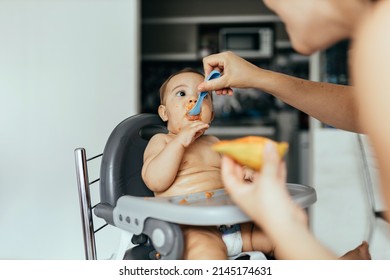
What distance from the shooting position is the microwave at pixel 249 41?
85.9 inches

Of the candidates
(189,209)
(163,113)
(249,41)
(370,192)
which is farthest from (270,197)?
(249,41)

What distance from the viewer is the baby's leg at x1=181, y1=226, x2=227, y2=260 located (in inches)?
19.2

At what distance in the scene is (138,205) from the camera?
0.49 m

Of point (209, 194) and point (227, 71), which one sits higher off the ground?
point (227, 71)

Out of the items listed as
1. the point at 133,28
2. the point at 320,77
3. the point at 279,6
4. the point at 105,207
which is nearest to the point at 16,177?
the point at 105,207

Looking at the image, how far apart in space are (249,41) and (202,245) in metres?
1.81

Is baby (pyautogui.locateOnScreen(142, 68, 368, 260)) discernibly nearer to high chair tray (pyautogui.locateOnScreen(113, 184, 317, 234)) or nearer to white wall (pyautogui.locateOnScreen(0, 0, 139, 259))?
high chair tray (pyautogui.locateOnScreen(113, 184, 317, 234))

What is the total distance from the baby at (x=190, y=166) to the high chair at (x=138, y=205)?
1.3 inches

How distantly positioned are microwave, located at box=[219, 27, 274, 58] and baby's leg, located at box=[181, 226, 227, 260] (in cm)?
175

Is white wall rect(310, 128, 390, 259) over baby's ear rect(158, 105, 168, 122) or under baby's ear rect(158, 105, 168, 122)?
under

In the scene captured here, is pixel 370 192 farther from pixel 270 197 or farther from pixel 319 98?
pixel 270 197

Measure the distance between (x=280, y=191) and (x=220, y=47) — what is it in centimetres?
197

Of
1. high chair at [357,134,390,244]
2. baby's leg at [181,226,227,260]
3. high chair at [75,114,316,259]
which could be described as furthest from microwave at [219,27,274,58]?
baby's leg at [181,226,227,260]

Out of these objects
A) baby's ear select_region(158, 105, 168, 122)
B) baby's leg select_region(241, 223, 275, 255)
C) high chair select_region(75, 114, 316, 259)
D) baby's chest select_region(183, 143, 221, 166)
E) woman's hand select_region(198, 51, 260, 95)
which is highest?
woman's hand select_region(198, 51, 260, 95)
